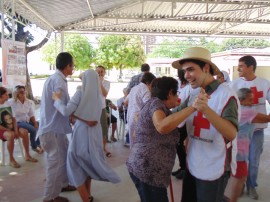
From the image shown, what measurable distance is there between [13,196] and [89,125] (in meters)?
1.33

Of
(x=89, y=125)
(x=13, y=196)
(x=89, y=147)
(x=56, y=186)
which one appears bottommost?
(x=13, y=196)


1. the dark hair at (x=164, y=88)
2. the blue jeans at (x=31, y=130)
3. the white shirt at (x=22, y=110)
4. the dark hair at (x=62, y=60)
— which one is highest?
the dark hair at (x=62, y=60)

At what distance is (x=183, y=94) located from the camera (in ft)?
12.7

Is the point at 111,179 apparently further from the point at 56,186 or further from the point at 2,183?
the point at 2,183

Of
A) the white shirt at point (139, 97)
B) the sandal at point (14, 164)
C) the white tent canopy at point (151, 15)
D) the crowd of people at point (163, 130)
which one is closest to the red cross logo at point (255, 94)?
the crowd of people at point (163, 130)

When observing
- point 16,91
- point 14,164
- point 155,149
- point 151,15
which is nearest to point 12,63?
point 16,91

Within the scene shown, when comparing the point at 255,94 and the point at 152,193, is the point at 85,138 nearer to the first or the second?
the point at 152,193

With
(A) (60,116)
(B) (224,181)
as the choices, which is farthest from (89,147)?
(B) (224,181)

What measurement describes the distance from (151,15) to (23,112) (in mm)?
5225

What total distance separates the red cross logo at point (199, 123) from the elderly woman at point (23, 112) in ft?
13.7

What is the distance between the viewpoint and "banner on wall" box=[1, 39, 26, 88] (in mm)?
4980

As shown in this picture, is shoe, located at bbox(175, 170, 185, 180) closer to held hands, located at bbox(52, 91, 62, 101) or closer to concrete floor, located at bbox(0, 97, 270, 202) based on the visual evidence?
concrete floor, located at bbox(0, 97, 270, 202)

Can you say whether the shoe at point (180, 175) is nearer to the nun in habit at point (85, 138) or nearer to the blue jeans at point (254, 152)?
the blue jeans at point (254, 152)

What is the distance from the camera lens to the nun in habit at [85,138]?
3.02 metres
